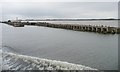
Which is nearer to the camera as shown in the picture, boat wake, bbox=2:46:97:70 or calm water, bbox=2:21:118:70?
boat wake, bbox=2:46:97:70

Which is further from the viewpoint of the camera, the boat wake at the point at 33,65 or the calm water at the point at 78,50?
the calm water at the point at 78,50

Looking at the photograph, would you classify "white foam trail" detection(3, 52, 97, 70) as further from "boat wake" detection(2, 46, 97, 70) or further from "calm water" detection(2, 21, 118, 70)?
"calm water" detection(2, 21, 118, 70)

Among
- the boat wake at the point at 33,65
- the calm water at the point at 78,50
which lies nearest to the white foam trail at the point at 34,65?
the boat wake at the point at 33,65

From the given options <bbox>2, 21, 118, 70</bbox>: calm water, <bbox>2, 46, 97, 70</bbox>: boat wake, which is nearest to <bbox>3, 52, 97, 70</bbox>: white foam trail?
<bbox>2, 46, 97, 70</bbox>: boat wake

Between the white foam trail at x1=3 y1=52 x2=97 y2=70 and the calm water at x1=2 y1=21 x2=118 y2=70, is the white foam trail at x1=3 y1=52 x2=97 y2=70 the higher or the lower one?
the higher one

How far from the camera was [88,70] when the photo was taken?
1232 cm

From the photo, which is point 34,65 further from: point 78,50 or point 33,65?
point 78,50

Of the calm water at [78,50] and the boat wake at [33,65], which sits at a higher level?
the boat wake at [33,65]

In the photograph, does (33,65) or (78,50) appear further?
(78,50)

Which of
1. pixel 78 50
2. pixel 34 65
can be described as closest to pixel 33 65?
pixel 34 65

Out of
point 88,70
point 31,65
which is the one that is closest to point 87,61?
point 88,70

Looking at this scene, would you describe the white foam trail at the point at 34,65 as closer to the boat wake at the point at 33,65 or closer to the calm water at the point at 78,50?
the boat wake at the point at 33,65

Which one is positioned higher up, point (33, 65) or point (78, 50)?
point (33, 65)

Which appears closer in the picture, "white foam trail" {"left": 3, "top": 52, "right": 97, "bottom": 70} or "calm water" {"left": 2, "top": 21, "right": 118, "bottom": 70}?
"white foam trail" {"left": 3, "top": 52, "right": 97, "bottom": 70}
